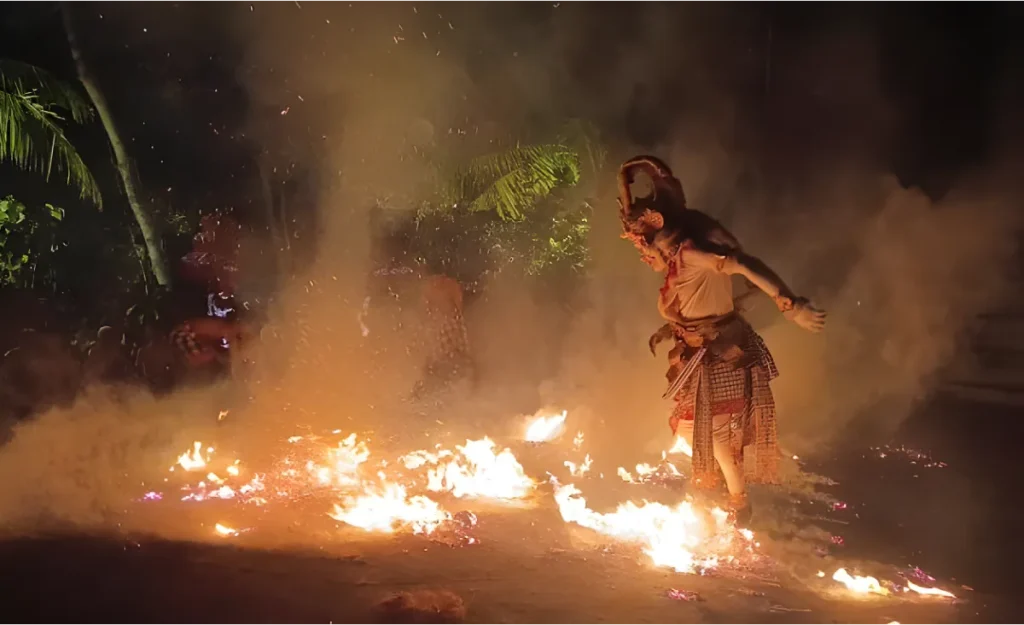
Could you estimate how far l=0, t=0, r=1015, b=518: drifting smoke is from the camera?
7051 mm

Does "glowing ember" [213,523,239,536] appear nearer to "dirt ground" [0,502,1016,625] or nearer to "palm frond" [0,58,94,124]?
"dirt ground" [0,502,1016,625]

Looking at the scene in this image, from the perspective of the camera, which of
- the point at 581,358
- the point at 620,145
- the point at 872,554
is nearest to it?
the point at 872,554

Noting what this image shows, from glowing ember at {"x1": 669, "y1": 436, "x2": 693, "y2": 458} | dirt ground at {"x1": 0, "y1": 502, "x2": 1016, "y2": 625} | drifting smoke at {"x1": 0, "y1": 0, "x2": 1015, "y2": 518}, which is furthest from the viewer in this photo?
drifting smoke at {"x1": 0, "y1": 0, "x2": 1015, "y2": 518}

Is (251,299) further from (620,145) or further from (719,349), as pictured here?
(719,349)

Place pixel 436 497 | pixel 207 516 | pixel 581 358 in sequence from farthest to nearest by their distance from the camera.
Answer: pixel 581 358 → pixel 436 497 → pixel 207 516

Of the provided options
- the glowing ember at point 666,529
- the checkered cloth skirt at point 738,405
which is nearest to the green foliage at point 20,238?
the glowing ember at point 666,529

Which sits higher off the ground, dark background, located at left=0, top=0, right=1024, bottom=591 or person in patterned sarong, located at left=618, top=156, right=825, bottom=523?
dark background, located at left=0, top=0, right=1024, bottom=591

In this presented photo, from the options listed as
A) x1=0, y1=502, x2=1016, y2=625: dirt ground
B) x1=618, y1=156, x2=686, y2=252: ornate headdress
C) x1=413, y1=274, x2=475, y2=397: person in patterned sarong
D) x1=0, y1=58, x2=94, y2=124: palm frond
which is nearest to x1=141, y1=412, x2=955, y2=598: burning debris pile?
x1=0, y1=502, x2=1016, y2=625: dirt ground

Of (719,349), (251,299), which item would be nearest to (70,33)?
(251,299)

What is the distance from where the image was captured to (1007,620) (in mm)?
3803

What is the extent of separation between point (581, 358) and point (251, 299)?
361 cm

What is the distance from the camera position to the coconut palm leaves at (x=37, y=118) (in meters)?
6.79

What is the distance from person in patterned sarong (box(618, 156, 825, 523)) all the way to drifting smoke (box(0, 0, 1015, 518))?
185 cm

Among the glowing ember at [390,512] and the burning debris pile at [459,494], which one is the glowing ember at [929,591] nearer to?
the burning debris pile at [459,494]
